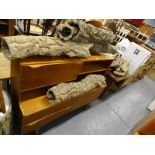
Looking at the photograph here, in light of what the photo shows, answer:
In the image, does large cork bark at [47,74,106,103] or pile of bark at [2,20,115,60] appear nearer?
pile of bark at [2,20,115,60]

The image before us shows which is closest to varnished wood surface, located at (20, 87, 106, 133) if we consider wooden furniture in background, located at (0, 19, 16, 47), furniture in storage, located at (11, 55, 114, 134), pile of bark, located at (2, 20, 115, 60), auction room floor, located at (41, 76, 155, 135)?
furniture in storage, located at (11, 55, 114, 134)

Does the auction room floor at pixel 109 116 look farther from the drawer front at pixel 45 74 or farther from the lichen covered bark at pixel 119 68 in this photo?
the drawer front at pixel 45 74

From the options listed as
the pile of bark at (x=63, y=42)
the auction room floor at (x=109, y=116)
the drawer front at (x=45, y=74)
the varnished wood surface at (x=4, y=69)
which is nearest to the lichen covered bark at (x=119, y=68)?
the auction room floor at (x=109, y=116)

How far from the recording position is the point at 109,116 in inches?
84.8

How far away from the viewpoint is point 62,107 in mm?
1491

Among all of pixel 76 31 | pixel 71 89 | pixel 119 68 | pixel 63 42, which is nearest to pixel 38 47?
pixel 63 42

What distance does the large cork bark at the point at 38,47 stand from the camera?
895 millimetres

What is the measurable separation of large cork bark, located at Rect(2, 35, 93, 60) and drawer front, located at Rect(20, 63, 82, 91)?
3.6 inches

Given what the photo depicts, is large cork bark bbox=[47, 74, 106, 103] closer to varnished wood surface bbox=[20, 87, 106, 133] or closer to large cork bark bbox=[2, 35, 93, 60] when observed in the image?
varnished wood surface bbox=[20, 87, 106, 133]

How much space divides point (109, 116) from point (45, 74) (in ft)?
Answer: 4.58

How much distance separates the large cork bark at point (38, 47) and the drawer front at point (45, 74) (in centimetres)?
9

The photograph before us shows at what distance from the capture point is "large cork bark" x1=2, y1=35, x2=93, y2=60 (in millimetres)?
895

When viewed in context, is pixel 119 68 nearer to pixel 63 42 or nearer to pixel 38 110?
pixel 63 42

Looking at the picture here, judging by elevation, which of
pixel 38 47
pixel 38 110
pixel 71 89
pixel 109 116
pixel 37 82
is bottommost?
pixel 109 116
